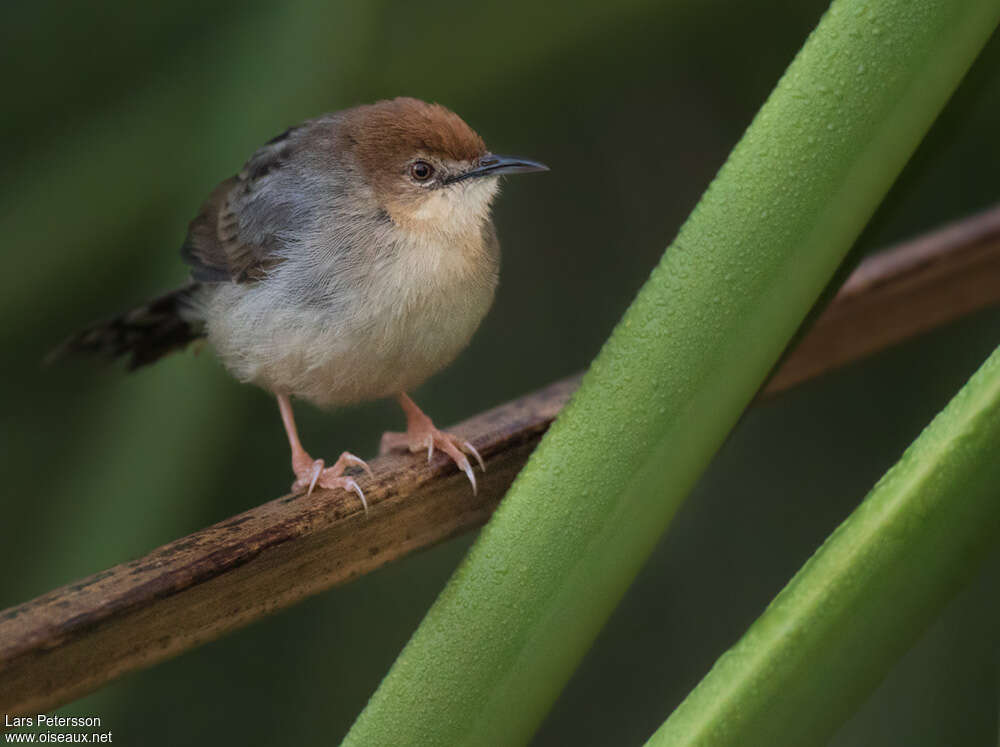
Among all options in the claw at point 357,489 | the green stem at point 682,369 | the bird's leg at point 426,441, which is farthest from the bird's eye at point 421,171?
the green stem at point 682,369

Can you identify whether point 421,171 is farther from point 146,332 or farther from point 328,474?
point 146,332

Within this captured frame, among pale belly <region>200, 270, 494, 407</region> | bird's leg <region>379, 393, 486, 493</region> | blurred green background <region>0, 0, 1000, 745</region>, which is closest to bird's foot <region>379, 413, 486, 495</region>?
bird's leg <region>379, 393, 486, 493</region>

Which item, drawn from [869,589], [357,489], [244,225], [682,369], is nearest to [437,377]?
[244,225]

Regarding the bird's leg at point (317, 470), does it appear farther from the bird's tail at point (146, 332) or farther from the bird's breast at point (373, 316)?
the bird's tail at point (146, 332)

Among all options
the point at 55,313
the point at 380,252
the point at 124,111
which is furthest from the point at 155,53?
the point at 380,252

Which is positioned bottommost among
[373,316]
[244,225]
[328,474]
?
[328,474]

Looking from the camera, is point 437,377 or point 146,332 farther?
point 437,377

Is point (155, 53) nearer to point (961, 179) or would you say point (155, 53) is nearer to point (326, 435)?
point (326, 435)
